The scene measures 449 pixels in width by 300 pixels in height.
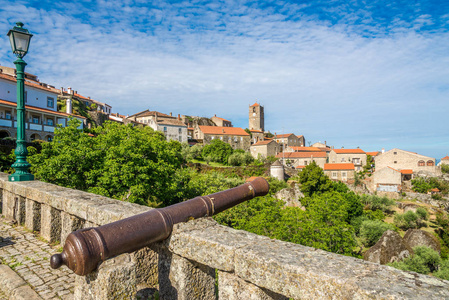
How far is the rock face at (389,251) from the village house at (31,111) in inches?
1425

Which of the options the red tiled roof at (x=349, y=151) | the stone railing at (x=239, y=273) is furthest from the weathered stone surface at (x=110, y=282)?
the red tiled roof at (x=349, y=151)

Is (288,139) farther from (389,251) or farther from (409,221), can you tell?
(389,251)

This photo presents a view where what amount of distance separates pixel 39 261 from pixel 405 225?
38.4 metres

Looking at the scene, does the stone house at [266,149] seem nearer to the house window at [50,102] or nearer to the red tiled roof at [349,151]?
the red tiled roof at [349,151]

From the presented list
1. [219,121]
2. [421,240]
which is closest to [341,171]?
[421,240]

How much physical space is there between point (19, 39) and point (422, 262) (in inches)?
1015

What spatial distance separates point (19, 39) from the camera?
6.88 meters

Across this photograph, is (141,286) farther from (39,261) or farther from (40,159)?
(40,159)

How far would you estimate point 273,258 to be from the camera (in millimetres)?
2146

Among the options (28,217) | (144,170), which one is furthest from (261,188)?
(144,170)

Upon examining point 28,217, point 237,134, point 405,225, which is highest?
point 237,134

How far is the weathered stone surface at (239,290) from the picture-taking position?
2264 mm

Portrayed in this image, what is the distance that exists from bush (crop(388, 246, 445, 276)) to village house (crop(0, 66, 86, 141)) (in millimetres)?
37820

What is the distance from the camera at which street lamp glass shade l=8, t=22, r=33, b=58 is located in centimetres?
680
